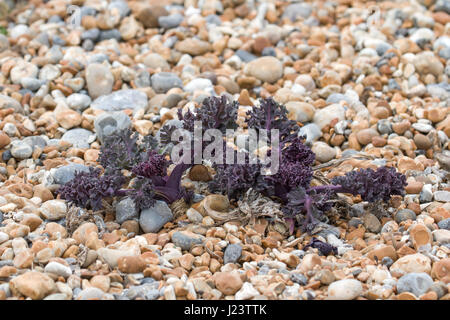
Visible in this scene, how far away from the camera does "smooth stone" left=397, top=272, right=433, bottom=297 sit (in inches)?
126

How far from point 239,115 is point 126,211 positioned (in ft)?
5.02

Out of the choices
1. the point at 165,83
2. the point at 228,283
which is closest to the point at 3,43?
the point at 165,83

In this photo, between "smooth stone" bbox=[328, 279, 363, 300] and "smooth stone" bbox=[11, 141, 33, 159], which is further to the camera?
"smooth stone" bbox=[11, 141, 33, 159]

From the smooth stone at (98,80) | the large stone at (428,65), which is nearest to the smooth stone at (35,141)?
the smooth stone at (98,80)

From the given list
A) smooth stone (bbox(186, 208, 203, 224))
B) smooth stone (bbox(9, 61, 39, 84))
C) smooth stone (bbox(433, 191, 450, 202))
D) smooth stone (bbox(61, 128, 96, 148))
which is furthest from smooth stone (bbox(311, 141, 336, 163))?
smooth stone (bbox(9, 61, 39, 84))

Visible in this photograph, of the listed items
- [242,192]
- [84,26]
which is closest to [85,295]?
[242,192]

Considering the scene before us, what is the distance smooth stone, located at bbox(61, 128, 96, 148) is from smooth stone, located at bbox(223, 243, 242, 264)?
1.83 metres

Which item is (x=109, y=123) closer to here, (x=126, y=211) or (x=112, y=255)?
(x=126, y=211)

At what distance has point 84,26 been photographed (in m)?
6.49

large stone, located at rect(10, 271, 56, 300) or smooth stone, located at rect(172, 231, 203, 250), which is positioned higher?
large stone, located at rect(10, 271, 56, 300)

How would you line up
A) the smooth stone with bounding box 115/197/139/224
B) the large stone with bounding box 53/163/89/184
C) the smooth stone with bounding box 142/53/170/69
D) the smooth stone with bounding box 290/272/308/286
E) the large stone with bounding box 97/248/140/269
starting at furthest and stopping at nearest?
the smooth stone with bounding box 142/53/170/69
the large stone with bounding box 53/163/89/184
the smooth stone with bounding box 115/197/139/224
the large stone with bounding box 97/248/140/269
the smooth stone with bounding box 290/272/308/286

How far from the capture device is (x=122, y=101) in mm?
5363

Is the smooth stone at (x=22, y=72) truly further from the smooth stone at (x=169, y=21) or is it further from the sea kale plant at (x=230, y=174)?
the sea kale plant at (x=230, y=174)

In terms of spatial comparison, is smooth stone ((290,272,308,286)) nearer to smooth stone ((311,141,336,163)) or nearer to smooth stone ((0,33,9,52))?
smooth stone ((311,141,336,163))
